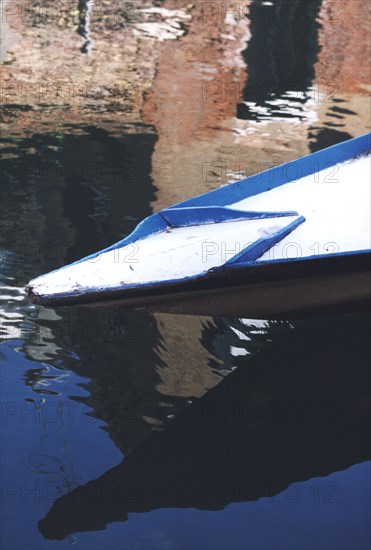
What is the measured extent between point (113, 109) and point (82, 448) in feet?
19.9

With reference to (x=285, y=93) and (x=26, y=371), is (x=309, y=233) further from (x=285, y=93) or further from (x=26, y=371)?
(x=285, y=93)

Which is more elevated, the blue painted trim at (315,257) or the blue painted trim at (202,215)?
the blue painted trim at (202,215)

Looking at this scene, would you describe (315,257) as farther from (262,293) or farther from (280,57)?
(280,57)

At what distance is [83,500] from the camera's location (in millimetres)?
4199

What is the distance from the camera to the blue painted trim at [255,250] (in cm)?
496

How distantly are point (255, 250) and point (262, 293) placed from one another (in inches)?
12.6

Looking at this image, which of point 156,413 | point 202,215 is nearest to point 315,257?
point 202,215

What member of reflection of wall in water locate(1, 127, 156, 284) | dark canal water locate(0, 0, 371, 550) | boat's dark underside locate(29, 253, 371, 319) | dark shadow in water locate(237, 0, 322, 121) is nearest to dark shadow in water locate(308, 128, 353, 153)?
dark shadow in water locate(237, 0, 322, 121)

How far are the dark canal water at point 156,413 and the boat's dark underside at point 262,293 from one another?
34cm

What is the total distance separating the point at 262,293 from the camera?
5.27m

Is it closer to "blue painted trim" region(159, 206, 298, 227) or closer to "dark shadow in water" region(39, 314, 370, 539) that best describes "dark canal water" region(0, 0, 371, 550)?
"dark shadow in water" region(39, 314, 370, 539)

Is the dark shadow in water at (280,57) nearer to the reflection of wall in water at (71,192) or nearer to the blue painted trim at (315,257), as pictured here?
the reflection of wall in water at (71,192)

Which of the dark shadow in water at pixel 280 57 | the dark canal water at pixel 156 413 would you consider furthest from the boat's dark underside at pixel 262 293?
the dark shadow in water at pixel 280 57

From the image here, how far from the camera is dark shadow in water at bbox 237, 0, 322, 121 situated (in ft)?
33.8
